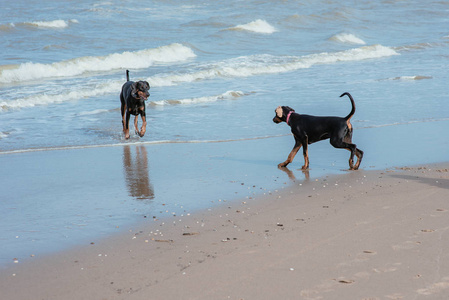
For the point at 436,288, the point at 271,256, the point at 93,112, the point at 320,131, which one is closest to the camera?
the point at 436,288

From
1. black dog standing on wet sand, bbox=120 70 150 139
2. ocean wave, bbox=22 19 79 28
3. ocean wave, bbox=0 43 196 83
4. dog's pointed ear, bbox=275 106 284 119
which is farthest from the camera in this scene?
ocean wave, bbox=22 19 79 28

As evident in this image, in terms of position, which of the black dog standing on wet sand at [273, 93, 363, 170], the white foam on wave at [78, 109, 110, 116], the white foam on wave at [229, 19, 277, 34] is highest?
the white foam on wave at [229, 19, 277, 34]

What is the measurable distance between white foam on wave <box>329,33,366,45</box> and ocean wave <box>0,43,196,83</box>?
23.7 ft

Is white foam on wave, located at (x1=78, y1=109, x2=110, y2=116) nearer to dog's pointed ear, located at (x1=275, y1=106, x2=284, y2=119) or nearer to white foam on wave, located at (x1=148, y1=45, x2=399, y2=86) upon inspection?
white foam on wave, located at (x1=148, y1=45, x2=399, y2=86)

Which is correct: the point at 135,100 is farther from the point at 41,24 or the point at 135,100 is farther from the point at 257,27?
the point at 257,27

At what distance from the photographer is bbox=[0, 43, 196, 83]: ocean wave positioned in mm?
19172

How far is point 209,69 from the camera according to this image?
18766 millimetres

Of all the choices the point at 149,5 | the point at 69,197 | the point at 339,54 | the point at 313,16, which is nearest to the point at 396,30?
the point at 313,16

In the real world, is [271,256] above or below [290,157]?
below

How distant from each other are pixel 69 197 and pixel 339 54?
1767cm

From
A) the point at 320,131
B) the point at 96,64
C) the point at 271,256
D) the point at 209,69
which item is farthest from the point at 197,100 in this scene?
the point at 271,256

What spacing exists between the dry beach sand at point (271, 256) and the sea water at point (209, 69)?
1.07 metres

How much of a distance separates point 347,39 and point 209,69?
11065mm

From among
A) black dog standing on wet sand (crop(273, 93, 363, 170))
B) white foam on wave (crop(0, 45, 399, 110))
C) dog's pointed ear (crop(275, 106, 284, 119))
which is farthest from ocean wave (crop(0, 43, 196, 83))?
black dog standing on wet sand (crop(273, 93, 363, 170))
